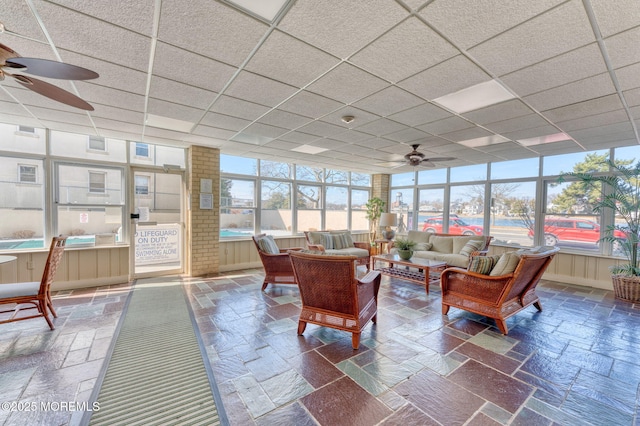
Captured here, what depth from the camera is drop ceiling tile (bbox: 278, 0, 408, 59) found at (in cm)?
161

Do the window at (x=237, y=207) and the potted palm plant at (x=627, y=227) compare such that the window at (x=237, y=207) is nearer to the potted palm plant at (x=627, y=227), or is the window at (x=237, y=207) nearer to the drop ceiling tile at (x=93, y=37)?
the drop ceiling tile at (x=93, y=37)

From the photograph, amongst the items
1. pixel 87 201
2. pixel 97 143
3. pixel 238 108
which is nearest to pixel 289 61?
pixel 238 108

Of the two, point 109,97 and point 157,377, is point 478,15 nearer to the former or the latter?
point 157,377

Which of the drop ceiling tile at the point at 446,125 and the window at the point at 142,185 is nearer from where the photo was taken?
the drop ceiling tile at the point at 446,125

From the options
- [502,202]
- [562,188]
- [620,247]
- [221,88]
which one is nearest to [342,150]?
[221,88]

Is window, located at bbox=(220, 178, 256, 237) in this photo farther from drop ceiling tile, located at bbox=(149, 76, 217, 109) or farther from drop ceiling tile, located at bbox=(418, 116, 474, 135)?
drop ceiling tile, located at bbox=(418, 116, 474, 135)

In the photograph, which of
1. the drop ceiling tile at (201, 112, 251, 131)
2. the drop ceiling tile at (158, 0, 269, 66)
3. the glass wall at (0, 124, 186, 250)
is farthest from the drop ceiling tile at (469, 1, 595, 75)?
the glass wall at (0, 124, 186, 250)

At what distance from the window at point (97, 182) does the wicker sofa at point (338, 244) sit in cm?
389

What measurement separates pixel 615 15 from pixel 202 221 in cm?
576

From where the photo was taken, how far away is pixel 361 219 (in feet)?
28.0

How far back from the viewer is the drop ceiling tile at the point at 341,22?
5.27 feet

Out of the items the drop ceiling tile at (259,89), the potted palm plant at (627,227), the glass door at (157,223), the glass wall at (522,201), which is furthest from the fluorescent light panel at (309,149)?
the potted palm plant at (627,227)

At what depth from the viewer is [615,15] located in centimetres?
163

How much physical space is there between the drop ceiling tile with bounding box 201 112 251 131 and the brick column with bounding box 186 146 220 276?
153 cm
